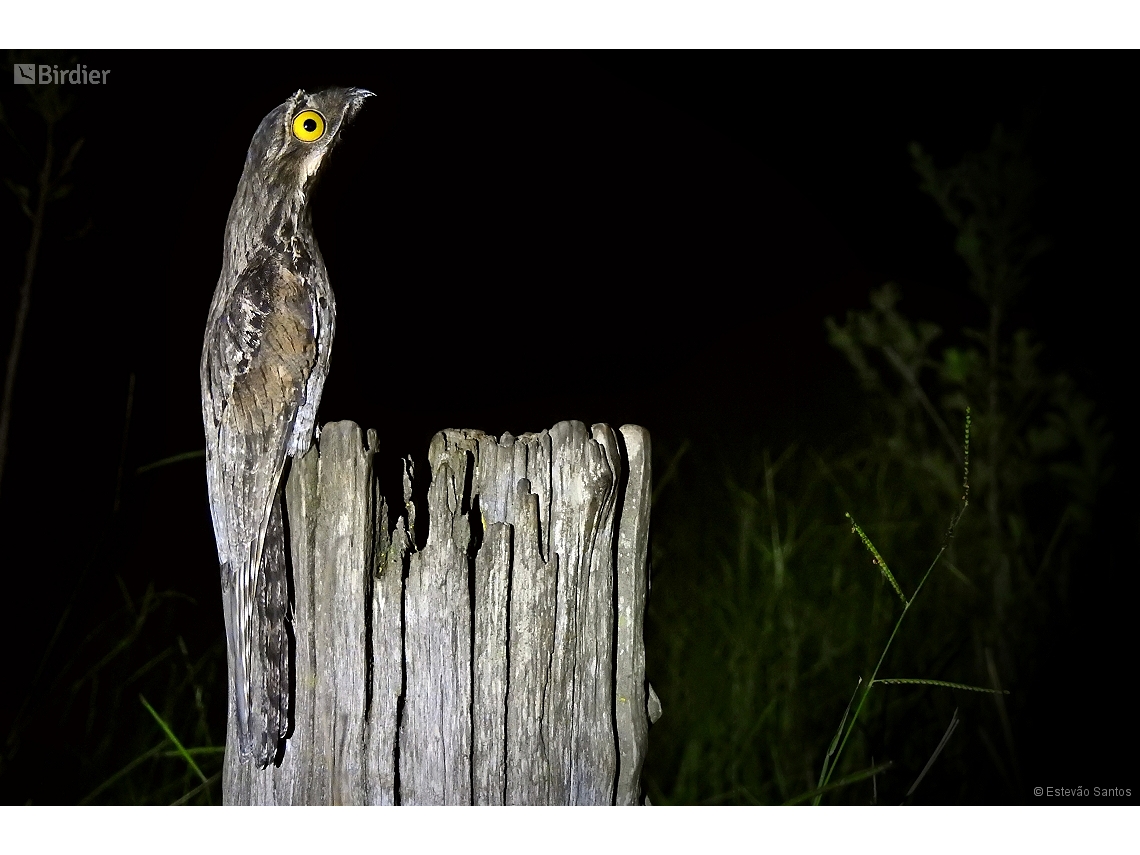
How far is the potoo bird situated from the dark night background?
96 millimetres

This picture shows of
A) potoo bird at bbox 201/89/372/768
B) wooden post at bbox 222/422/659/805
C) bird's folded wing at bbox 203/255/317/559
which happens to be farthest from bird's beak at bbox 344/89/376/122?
wooden post at bbox 222/422/659/805

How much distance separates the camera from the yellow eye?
1513 millimetres

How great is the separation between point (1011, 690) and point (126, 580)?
6.68 feet

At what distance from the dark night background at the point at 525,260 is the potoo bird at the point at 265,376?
96 millimetres

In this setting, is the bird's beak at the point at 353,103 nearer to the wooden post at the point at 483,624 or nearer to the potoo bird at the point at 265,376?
the potoo bird at the point at 265,376

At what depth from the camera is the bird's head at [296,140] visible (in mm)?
1515

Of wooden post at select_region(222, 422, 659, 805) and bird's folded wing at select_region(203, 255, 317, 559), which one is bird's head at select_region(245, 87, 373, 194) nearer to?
bird's folded wing at select_region(203, 255, 317, 559)

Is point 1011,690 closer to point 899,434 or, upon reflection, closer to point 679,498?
point 899,434

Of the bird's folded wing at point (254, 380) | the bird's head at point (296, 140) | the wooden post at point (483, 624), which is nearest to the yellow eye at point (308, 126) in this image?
the bird's head at point (296, 140)

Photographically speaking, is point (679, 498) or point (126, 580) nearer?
point (126, 580)

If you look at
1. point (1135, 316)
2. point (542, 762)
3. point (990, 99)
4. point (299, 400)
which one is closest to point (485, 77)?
point (299, 400)

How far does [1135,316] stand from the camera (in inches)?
74.5

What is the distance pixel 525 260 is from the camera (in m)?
2.17

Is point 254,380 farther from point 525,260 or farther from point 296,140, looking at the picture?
point 525,260
